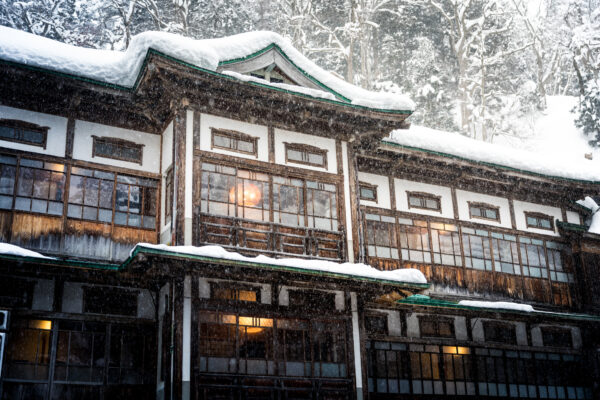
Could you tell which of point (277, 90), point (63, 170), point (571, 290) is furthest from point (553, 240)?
point (63, 170)

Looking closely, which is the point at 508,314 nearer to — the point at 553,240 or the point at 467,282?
the point at 467,282

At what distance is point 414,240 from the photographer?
19.1 m

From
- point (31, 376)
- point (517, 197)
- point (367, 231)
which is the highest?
point (517, 197)

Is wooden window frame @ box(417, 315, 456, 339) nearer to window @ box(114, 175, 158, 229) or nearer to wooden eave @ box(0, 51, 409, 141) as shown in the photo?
wooden eave @ box(0, 51, 409, 141)

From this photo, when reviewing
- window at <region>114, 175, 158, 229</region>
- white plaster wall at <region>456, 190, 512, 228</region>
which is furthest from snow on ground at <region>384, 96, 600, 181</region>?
window at <region>114, 175, 158, 229</region>

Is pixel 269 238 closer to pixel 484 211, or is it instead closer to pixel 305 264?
pixel 305 264

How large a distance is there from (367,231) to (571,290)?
24.3 feet

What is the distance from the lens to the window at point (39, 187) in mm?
14570

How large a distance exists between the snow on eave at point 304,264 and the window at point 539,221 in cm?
734

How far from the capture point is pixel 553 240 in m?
21.3

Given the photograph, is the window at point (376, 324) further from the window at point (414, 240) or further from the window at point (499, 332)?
the window at point (499, 332)

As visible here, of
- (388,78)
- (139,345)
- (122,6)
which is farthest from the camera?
(388,78)

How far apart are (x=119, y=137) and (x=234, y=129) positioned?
2.82 meters

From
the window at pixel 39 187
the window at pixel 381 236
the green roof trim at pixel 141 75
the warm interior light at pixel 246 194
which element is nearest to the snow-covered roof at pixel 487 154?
the window at pixel 381 236
